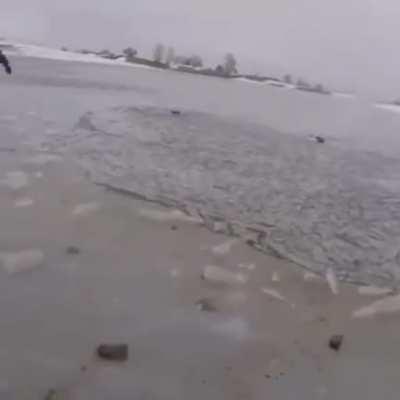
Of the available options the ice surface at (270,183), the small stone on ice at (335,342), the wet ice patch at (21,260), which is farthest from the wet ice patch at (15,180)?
the small stone on ice at (335,342)

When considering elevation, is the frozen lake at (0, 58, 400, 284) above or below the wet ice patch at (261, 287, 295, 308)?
below

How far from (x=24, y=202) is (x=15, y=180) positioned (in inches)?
49.3

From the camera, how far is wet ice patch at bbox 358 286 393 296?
7.04 metres

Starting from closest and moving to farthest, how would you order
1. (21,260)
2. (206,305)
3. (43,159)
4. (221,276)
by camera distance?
(206,305), (21,260), (221,276), (43,159)

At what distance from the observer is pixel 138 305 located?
588 centimetres

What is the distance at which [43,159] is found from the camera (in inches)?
444

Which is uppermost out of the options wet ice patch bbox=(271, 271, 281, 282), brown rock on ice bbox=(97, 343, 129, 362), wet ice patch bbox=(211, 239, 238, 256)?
brown rock on ice bbox=(97, 343, 129, 362)

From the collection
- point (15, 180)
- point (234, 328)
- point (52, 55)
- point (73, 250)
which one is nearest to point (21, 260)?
point (73, 250)

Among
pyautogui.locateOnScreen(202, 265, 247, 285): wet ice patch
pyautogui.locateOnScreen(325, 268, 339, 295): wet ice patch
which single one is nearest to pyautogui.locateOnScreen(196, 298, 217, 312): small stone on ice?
pyautogui.locateOnScreen(202, 265, 247, 285): wet ice patch

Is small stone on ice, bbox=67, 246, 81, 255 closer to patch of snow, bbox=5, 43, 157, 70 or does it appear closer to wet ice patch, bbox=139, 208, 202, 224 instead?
wet ice patch, bbox=139, 208, 202, 224

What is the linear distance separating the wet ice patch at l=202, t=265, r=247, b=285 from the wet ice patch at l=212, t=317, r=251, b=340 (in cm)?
89

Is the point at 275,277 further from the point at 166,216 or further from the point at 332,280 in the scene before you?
the point at 166,216

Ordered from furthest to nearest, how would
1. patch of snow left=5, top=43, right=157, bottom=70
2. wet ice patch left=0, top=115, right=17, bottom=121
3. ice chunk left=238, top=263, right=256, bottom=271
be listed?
patch of snow left=5, top=43, right=157, bottom=70
wet ice patch left=0, top=115, right=17, bottom=121
ice chunk left=238, top=263, right=256, bottom=271

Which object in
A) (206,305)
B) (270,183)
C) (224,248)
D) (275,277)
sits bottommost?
(270,183)
